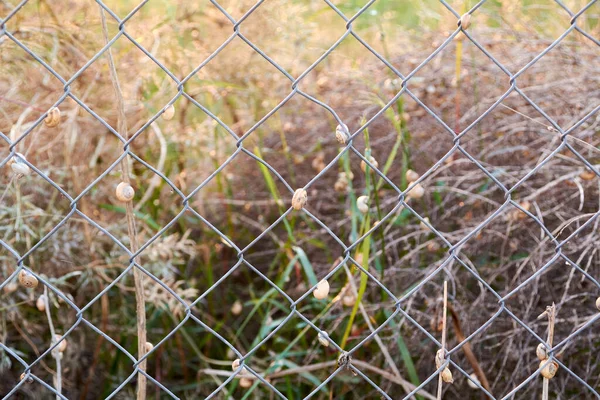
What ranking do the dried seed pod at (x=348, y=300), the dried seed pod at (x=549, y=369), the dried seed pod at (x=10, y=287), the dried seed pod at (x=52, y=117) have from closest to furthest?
the dried seed pod at (x=52, y=117)
the dried seed pod at (x=549, y=369)
the dried seed pod at (x=348, y=300)
the dried seed pod at (x=10, y=287)

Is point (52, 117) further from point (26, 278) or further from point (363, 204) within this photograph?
point (363, 204)

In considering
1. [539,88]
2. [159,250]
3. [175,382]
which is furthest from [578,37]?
[175,382]

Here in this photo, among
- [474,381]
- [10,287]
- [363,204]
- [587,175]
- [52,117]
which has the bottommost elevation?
[587,175]

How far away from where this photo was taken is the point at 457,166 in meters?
1.97

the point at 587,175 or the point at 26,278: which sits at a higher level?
the point at 26,278

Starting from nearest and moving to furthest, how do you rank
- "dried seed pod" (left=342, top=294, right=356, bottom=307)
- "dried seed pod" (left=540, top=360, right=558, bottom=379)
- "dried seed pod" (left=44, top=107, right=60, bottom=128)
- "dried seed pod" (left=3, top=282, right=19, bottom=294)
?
"dried seed pod" (left=44, top=107, right=60, bottom=128), "dried seed pod" (left=540, top=360, right=558, bottom=379), "dried seed pod" (left=342, top=294, right=356, bottom=307), "dried seed pod" (left=3, top=282, right=19, bottom=294)

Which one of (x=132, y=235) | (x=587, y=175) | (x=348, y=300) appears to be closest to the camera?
(x=132, y=235)

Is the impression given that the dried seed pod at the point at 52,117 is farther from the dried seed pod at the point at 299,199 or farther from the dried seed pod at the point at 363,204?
the dried seed pod at the point at 363,204

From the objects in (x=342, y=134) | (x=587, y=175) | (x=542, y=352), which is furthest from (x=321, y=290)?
(x=587, y=175)

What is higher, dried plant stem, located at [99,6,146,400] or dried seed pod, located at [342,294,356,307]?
dried plant stem, located at [99,6,146,400]

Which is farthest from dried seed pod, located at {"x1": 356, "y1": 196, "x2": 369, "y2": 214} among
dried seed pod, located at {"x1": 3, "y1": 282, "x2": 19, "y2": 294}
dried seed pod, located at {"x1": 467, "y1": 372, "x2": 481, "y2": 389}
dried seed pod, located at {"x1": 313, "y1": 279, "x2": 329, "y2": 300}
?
dried seed pod, located at {"x1": 3, "y1": 282, "x2": 19, "y2": 294}

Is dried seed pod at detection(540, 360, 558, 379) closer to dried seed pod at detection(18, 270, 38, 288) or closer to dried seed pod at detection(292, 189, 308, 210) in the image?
dried seed pod at detection(292, 189, 308, 210)

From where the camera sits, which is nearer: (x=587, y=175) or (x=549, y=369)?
(x=549, y=369)

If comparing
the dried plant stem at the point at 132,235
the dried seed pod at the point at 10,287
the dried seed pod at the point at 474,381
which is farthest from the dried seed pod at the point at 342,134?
the dried seed pod at the point at 10,287
